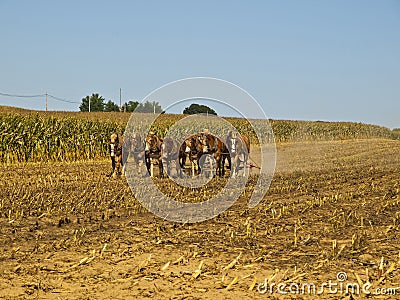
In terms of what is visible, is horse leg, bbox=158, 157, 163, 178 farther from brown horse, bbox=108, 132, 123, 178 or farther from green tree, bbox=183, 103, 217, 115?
green tree, bbox=183, 103, 217, 115

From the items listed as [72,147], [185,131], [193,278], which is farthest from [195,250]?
[72,147]

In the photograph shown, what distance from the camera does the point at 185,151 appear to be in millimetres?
17344

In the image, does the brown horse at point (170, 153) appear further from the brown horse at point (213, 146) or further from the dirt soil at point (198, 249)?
the dirt soil at point (198, 249)

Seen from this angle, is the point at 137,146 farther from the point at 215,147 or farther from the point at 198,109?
the point at 198,109

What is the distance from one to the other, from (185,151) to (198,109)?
4.70 metres

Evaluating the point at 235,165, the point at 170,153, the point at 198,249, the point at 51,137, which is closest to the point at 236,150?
the point at 235,165

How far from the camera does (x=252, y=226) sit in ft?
31.1

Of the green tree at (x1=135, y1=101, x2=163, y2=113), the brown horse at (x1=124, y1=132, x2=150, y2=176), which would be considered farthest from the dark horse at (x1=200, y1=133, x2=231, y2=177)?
the green tree at (x1=135, y1=101, x2=163, y2=113)

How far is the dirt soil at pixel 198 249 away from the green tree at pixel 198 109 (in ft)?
7.06

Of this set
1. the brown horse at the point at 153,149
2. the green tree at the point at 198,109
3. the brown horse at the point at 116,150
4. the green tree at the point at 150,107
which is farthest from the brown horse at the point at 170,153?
the green tree at the point at 150,107

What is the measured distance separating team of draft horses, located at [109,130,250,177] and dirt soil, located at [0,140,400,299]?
417cm

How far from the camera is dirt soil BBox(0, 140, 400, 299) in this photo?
20.1 feet

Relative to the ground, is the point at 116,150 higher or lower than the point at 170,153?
higher

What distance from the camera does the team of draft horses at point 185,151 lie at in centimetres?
1742
